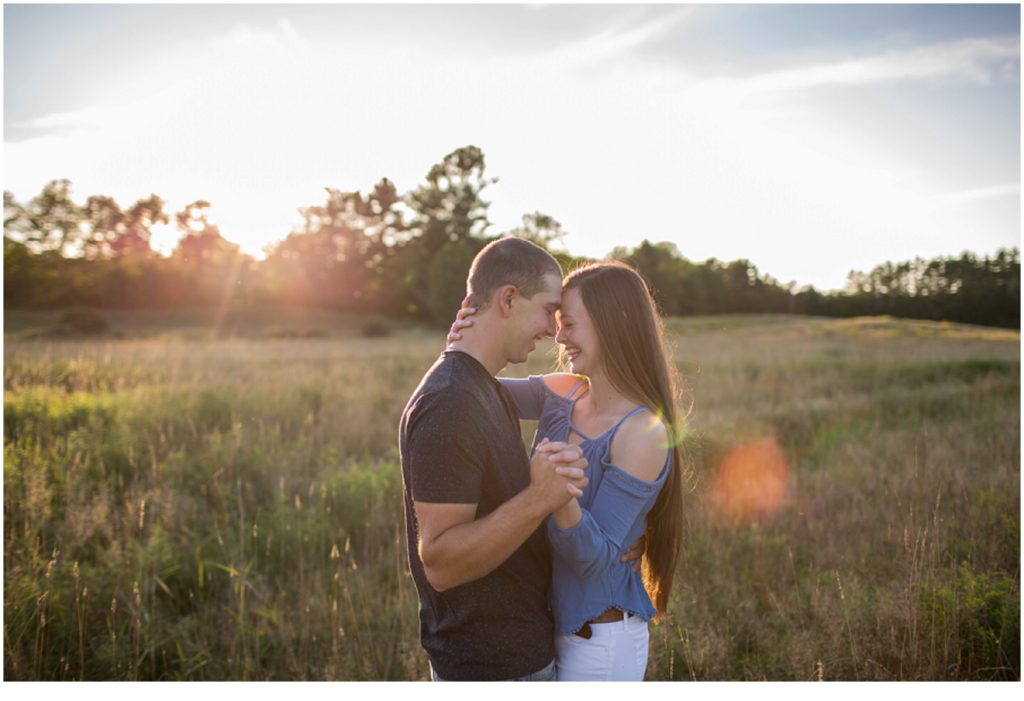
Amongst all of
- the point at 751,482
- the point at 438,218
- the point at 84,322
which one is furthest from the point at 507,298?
the point at 438,218

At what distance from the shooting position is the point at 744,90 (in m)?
5.35

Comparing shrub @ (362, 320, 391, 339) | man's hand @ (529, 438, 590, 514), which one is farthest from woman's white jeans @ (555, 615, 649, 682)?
shrub @ (362, 320, 391, 339)

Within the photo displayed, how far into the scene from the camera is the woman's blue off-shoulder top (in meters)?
2.05

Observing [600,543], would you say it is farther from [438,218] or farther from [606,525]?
[438,218]

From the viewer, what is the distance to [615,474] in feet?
7.13

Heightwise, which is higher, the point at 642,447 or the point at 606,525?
the point at 642,447

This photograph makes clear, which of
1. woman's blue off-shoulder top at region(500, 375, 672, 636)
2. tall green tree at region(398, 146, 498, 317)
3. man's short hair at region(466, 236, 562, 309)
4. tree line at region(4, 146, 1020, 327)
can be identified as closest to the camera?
woman's blue off-shoulder top at region(500, 375, 672, 636)

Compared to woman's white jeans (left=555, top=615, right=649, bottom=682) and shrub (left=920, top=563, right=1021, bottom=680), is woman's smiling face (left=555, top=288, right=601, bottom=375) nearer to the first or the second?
woman's white jeans (left=555, top=615, right=649, bottom=682)

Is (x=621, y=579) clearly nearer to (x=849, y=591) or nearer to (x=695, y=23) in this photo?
(x=849, y=591)

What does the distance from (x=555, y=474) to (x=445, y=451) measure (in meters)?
0.31

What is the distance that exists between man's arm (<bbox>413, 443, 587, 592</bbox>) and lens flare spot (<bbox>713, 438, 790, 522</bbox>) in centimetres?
432

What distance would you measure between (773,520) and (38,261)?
28947 millimetres

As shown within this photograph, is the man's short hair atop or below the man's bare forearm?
atop

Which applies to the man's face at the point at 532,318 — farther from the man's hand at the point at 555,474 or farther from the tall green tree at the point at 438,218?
the tall green tree at the point at 438,218
